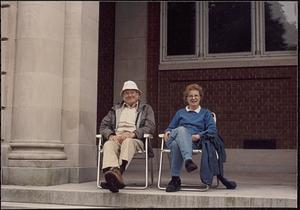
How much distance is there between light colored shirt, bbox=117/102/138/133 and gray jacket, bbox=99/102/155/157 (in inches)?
2.1

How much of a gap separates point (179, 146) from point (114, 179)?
866 millimetres

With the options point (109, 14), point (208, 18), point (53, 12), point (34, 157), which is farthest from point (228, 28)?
point (34, 157)

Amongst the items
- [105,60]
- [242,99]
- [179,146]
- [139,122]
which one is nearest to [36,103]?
[139,122]

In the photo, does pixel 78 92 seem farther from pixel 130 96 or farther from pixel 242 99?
pixel 242 99

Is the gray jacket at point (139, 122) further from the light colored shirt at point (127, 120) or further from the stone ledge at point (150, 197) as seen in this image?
the stone ledge at point (150, 197)

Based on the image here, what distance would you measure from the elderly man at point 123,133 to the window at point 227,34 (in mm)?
5305

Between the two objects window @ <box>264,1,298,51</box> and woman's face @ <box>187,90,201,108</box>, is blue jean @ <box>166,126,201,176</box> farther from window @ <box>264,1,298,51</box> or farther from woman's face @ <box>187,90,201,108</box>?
window @ <box>264,1,298,51</box>

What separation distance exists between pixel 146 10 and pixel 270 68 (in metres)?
2.96

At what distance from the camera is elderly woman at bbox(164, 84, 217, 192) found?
5.79 m

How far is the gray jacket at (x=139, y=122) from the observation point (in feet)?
19.9

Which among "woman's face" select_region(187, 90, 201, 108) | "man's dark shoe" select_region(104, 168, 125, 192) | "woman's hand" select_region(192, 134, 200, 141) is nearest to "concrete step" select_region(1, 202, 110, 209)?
"man's dark shoe" select_region(104, 168, 125, 192)

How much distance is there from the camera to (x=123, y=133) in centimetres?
→ 608

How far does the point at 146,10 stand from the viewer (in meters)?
11.8

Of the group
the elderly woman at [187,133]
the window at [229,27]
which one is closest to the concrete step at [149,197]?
the elderly woman at [187,133]
